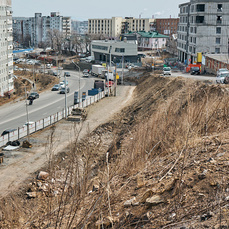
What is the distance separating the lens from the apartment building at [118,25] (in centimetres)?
13738

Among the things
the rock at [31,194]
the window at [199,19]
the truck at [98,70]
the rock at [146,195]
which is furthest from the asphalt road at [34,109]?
the rock at [146,195]

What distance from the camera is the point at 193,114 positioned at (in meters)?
10.5

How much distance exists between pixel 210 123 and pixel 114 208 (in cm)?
523

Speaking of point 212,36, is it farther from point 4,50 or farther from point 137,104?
point 4,50

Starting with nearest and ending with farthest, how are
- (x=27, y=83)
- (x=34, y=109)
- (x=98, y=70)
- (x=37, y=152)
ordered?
(x=37, y=152) < (x=34, y=109) < (x=98, y=70) < (x=27, y=83)

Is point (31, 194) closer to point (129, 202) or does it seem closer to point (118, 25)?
point (129, 202)

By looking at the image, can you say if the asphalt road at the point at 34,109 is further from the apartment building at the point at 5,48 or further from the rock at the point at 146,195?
the rock at the point at 146,195

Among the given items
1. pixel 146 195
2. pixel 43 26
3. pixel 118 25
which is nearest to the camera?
pixel 146 195

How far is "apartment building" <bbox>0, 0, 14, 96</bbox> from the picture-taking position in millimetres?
51031

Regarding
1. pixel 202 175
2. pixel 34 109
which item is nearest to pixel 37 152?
pixel 202 175

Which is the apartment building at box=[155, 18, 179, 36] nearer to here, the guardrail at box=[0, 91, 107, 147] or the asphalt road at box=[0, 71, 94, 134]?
the asphalt road at box=[0, 71, 94, 134]

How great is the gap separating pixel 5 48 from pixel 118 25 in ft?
300

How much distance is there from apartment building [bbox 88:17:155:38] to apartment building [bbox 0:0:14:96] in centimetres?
8385

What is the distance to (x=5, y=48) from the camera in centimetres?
5272
